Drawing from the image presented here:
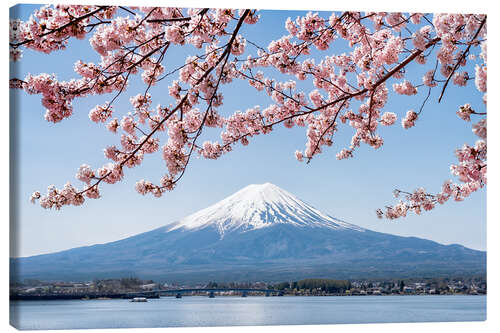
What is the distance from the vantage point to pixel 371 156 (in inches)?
198

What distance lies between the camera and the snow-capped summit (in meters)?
5.01

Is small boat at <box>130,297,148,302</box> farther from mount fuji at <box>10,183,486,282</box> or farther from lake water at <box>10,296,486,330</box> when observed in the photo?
mount fuji at <box>10,183,486,282</box>

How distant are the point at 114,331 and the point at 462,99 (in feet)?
9.92

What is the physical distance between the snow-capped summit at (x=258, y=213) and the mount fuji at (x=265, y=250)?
0.04 ft

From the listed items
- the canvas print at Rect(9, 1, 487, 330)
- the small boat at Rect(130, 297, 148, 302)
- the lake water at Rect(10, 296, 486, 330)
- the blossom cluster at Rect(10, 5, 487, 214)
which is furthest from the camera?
the small boat at Rect(130, 297, 148, 302)

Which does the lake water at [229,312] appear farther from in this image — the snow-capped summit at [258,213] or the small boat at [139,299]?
the snow-capped summit at [258,213]

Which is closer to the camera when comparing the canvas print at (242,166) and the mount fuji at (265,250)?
the canvas print at (242,166)

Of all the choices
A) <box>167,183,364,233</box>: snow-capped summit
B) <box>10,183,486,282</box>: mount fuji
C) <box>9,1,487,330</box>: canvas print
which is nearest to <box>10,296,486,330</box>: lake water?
<box>9,1,487,330</box>: canvas print

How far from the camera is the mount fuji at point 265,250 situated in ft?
15.3

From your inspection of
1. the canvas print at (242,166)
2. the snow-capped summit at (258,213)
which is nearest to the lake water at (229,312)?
the canvas print at (242,166)

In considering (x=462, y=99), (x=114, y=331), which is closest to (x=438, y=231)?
(x=462, y=99)

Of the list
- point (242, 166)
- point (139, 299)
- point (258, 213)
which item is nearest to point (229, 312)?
point (139, 299)

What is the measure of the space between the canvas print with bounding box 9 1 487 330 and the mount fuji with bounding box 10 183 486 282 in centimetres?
3
